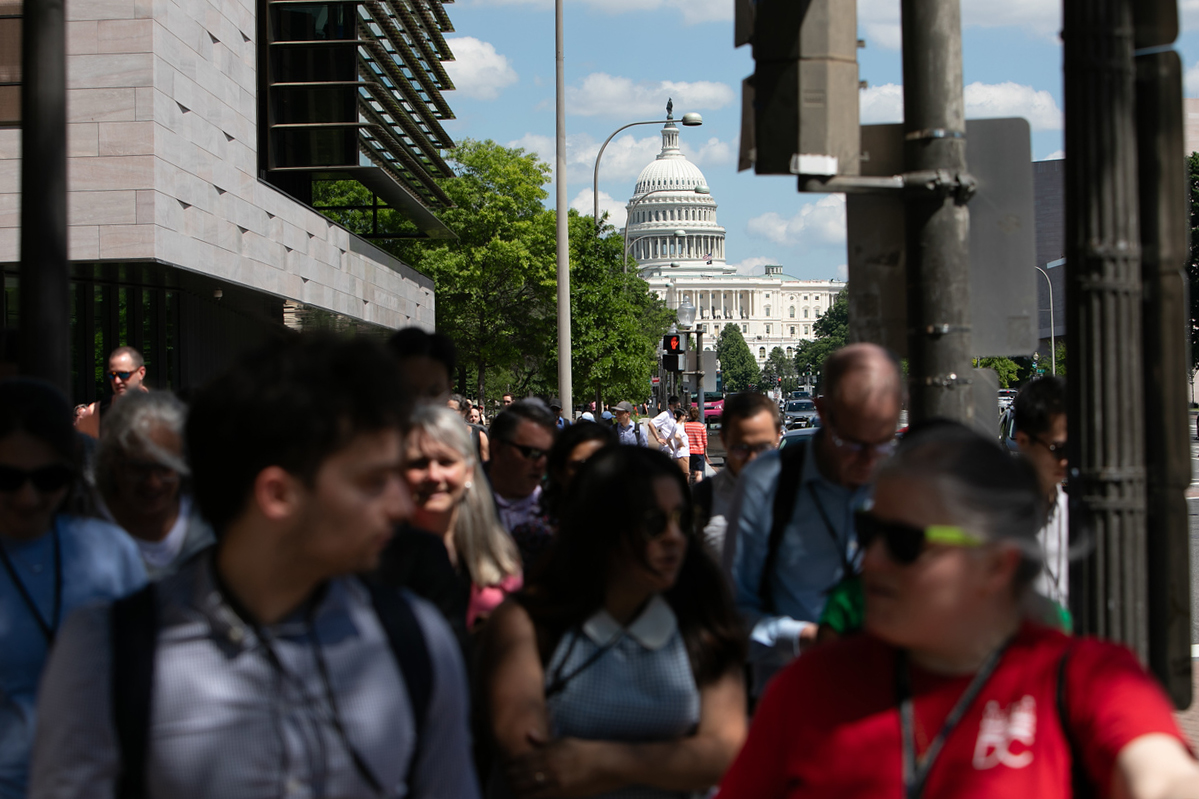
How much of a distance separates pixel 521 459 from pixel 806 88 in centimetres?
191

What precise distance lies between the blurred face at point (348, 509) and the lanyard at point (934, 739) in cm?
81

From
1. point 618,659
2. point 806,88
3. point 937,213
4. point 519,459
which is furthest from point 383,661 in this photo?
point 519,459

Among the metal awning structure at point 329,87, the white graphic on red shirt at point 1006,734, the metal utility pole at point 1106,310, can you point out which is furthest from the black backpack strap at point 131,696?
the metal awning structure at point 329,87

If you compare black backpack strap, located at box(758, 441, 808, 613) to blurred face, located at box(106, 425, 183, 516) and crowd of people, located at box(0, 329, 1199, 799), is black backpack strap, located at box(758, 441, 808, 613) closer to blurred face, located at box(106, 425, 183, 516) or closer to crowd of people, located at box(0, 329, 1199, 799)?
crowd of people, located at box(0, 329, 1199, 799)

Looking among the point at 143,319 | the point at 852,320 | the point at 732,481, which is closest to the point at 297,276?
the point at 143,319

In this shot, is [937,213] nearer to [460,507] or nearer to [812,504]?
[812,504]

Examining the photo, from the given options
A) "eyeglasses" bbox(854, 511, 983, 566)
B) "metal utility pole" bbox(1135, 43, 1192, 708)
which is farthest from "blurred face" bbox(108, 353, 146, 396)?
"eyeglasses" bbox(854, 511, 983, 566)

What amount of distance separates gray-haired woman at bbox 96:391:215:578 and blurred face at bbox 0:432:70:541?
90 cm

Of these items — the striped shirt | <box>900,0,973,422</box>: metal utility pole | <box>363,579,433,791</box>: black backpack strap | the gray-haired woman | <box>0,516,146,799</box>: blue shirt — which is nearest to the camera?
<box>363,579,433,791</box>: black backpack strap

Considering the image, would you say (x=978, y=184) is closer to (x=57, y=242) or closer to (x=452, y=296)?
(x=57, y=242)

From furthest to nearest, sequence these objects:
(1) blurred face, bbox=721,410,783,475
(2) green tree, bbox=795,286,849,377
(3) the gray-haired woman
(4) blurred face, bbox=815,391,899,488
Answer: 1. (2) green tree, bbox=795,286,849,377
2. (1) blurred face, bbox=721,410,783,475
3. (3) the gray-haired woman
4. (4) blurred face, bbox=815,391,899,488

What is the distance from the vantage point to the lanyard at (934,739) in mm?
1852

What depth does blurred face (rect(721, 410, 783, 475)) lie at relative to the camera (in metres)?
6.28

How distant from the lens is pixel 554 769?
2729mm
